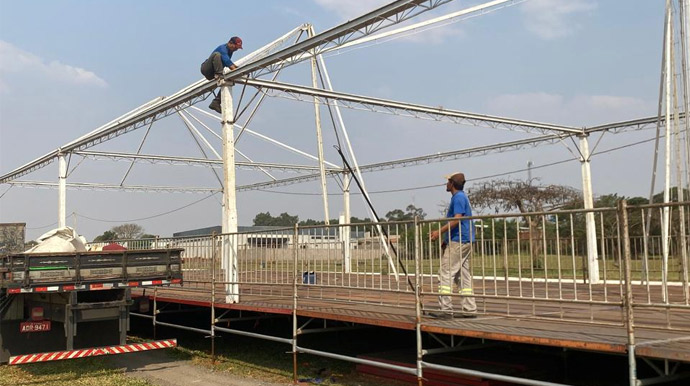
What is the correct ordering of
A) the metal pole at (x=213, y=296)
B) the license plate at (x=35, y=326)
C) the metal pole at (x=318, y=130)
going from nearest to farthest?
the license plate at (x=35, y=326) < the metal pole at (x=213, y=296) < the metal pole at (x=318, y=130)

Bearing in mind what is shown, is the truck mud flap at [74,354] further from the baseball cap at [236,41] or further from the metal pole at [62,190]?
the metal pole at [62,190]

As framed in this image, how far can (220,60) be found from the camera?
37.6 ft

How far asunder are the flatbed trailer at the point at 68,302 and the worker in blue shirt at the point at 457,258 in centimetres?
520

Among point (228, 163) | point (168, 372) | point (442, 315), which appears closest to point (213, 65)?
point (228, 163)

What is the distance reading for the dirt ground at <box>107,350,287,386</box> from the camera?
9.22m

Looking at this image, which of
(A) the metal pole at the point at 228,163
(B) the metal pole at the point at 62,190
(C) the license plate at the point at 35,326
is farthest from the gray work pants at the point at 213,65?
(B) the metal pole at the point at 62,190

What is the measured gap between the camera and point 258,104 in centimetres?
1425

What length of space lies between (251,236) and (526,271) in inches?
211

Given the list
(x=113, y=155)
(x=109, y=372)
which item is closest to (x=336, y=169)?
(x=113, y=155)

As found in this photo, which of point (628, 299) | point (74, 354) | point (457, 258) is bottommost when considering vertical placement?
point (74, 354)

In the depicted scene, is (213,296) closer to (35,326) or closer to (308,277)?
(308,277)

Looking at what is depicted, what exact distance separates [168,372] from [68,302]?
6.38ft

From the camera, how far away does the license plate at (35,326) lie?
9.78 metres

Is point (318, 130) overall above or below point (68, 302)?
above
